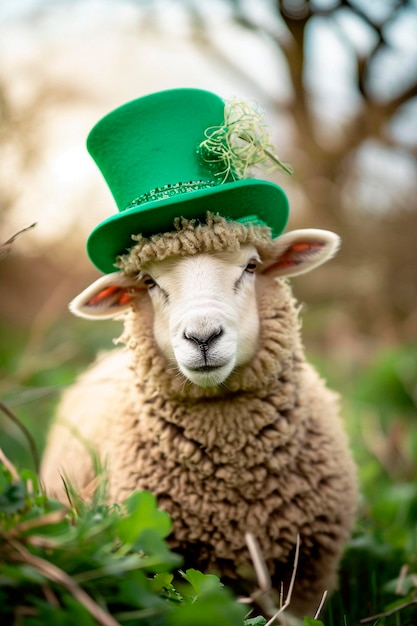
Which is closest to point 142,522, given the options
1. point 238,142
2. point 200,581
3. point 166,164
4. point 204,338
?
point 200,581

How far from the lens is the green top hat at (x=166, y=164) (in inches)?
96.5

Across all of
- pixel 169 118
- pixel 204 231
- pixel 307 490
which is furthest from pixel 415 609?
pixel 169 118

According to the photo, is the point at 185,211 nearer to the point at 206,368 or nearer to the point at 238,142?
the point at 238,142

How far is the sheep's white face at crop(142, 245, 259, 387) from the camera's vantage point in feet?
7.48

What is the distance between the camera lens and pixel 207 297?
236cm

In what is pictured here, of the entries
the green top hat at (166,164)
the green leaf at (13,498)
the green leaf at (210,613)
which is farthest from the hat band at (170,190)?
the green leaf at (210,613)

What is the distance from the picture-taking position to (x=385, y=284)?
8617 mm

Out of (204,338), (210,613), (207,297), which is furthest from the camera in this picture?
(207,297)

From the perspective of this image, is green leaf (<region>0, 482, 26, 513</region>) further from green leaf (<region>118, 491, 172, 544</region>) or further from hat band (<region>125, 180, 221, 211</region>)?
hat band (<region>125, 180, 221, 211</region>)

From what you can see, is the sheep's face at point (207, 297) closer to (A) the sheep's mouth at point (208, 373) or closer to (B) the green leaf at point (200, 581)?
(A) the sheep's mouth at point (208, 373)

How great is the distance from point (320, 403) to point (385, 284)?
6003 millimetres

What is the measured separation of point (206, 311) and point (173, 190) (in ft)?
1.69

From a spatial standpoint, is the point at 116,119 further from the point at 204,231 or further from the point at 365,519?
the point at 365,519

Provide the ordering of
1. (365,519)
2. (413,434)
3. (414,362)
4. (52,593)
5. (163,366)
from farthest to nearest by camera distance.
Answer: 1. (414,362)
2. (413,434)
3. (365,519)
4. (163,366)
5. (52,593)
